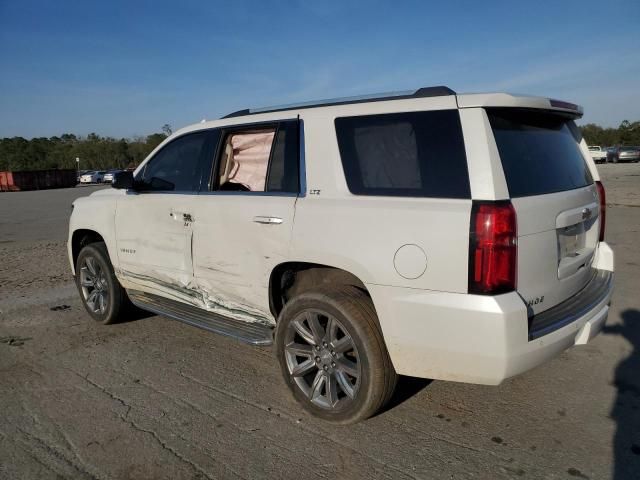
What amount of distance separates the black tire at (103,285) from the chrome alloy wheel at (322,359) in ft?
7.68

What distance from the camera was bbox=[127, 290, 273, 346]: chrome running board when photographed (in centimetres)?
345

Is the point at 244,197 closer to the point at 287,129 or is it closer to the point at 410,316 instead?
the point at 287,129

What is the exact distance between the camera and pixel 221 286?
3.63m

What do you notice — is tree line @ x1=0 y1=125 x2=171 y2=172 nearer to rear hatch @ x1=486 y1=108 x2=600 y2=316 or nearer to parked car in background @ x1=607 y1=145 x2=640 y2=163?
parked car in background @ x1=607 y1=145 x2=640 y2=163

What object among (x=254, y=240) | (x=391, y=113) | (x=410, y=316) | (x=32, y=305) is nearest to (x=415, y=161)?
(x=391, y=113)

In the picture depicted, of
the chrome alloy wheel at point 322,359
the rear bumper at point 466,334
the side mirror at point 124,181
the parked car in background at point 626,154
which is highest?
the parked car in background at point 626,154

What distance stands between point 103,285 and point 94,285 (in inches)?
6.1

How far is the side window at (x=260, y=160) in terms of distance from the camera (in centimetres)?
332

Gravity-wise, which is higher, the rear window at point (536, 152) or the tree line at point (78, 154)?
the tree line at point (78, 154)

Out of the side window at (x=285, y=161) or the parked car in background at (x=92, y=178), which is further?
the parked car in background at (x=92, y=178)

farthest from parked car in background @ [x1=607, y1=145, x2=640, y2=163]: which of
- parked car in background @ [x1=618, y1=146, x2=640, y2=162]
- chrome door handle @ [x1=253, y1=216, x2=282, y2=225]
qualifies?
chrome door handle @ [x1=253, y1=216, x2=282, y2=225]

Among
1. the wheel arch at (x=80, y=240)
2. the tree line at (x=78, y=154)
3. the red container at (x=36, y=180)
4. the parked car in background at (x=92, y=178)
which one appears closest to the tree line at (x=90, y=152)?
the tree line at (x=78, y=154)

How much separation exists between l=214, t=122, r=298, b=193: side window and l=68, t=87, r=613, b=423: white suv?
0.02 metres

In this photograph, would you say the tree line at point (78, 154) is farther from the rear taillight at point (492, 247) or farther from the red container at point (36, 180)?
the rear taillight at point (492, 247)
